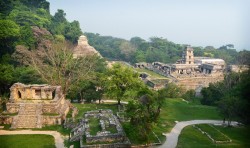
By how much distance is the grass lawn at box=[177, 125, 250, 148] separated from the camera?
64.2ft

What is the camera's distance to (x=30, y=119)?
23.4 meters

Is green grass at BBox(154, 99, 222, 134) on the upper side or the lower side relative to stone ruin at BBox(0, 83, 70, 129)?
lower

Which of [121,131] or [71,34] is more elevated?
[71,34]

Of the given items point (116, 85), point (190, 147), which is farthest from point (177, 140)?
point (116, 85)

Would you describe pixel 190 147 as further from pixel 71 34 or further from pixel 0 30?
pixel 71 34

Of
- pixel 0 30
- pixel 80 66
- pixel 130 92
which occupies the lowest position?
pixel 130 92

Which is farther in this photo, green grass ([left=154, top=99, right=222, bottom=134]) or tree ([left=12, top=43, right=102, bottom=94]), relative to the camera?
tree ([left=12, top=43, right=102, bottom=94])

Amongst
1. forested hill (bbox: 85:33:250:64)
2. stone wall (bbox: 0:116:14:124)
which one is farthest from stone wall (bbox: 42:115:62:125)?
forested hill (bbox: 85:33:250:64)

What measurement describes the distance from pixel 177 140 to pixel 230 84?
16.9 m

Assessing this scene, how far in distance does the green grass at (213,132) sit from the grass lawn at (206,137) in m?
0.55

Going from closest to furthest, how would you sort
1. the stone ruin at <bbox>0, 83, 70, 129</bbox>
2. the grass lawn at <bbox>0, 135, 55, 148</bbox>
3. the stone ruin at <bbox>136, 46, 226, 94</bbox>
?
the grass lawn at <bbox>0, 135, 55, 148</bbox>
the stone ruin at <bbox>0, 83, 70, 129</bbox>
the stone ruin at <bbox>136, 46, 226, 94</bbox>

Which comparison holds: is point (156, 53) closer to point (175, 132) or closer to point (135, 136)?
point (175, 132)

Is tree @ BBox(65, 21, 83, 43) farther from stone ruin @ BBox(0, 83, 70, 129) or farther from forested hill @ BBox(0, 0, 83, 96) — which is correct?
stone ruin @ BBox(0, 83, 70, 129)

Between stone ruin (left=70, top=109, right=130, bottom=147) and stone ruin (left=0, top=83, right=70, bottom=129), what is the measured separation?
316 cm
